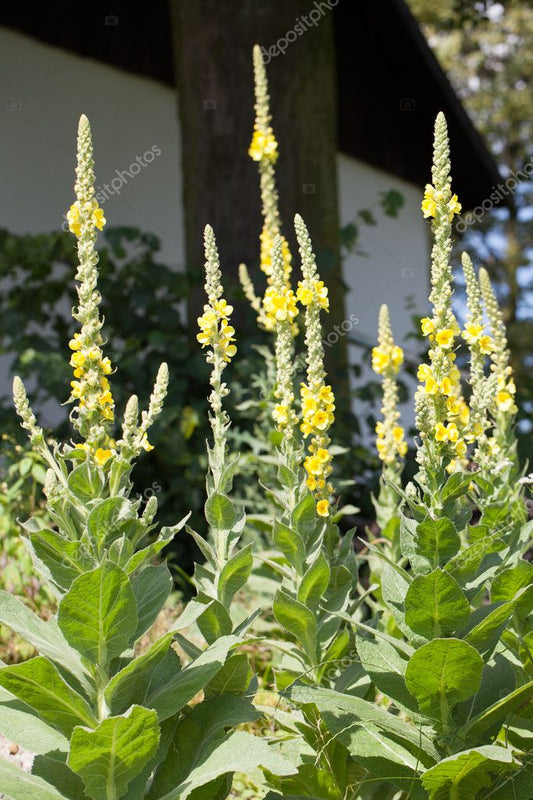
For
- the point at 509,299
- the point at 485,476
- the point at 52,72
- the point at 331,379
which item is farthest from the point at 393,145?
the point at 509,299

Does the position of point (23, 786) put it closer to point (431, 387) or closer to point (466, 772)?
point (466, 772)

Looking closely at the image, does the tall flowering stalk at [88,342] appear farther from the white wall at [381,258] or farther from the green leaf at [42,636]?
the white wall at [381,258]

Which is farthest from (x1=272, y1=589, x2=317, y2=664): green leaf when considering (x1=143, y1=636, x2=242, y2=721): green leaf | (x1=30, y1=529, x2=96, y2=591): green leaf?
(x1=30, y1=529, x2=96, y2=591): green leaf

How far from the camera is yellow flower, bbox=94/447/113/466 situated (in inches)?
95.0

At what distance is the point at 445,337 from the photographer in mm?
2477

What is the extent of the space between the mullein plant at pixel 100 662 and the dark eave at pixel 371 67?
701 cm

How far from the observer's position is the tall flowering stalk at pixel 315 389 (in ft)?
9.25

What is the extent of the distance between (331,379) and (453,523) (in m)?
3.88

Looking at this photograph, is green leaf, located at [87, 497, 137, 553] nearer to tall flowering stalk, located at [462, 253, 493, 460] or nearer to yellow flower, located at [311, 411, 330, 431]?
yellow flower, located at [311, 411, 330, 431]

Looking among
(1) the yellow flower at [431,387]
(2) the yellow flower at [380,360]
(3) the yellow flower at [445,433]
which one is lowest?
(3) the yellow flower at [445,433]

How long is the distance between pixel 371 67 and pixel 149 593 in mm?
10220

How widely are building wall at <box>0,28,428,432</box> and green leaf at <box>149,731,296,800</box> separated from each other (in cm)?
582

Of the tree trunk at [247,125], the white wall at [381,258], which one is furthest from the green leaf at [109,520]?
the white wall at [381,258]

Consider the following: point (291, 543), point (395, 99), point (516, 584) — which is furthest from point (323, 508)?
point (395, 99)
